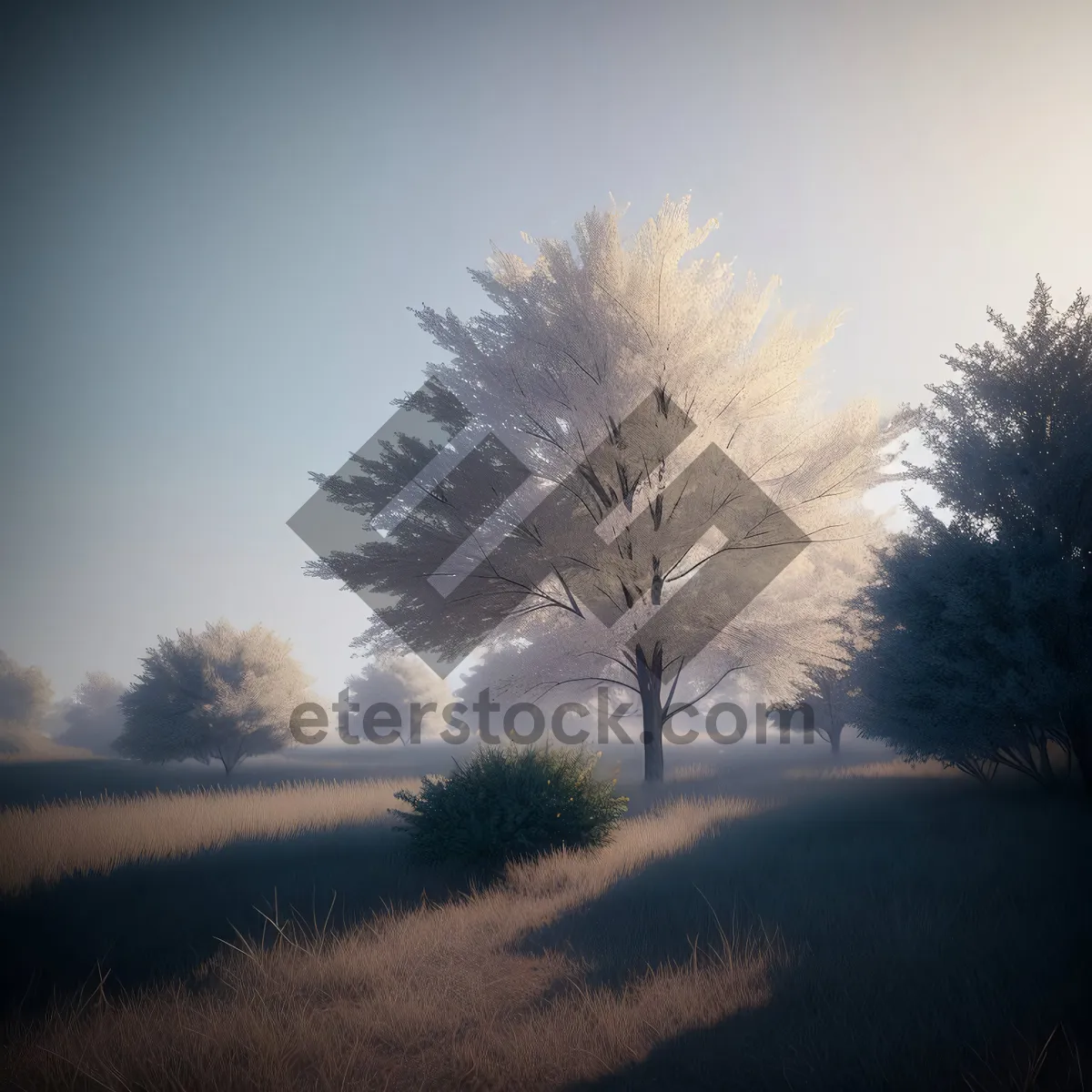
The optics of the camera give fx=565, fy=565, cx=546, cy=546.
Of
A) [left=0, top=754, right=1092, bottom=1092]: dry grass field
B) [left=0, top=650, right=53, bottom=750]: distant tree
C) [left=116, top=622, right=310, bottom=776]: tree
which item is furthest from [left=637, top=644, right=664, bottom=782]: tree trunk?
[left=0, top=650, right=53, bottom=750]: distant tree

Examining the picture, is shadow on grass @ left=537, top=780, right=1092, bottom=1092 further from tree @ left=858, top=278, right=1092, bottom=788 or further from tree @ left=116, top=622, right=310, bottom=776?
tree @ left=116, top=622, right=310, bottom=776

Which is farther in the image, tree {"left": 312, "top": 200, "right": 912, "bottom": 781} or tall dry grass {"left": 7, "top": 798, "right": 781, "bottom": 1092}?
tree {"left": 312, "top": 200, "right": 912, "bottom": 781}

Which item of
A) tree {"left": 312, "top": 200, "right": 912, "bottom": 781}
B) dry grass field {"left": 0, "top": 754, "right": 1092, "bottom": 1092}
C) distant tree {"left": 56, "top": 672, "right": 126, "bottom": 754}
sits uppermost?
tree {"left": 312, "top": 200, "right": 912, "bottom": 781}

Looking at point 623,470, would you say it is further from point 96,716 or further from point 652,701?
point 96,716

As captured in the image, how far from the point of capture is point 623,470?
35.4 ft

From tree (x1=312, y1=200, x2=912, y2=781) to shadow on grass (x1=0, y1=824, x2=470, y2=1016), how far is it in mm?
3818

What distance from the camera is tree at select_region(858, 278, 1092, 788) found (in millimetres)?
7180

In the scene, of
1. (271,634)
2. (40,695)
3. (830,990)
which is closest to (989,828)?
(830,990)

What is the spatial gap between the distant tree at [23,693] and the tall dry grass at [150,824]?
51.3 meters

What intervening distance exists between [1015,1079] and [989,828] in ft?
16.8

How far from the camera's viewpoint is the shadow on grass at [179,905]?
4.53 m

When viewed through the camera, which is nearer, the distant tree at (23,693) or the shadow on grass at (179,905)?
the shadow on grass at (179,905)

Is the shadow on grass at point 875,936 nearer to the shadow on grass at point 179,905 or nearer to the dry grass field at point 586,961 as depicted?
the dry grass field at point 586,961

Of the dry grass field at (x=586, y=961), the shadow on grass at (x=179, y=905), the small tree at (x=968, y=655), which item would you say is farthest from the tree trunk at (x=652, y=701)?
the shadow on grass at (x=179, y=905)
